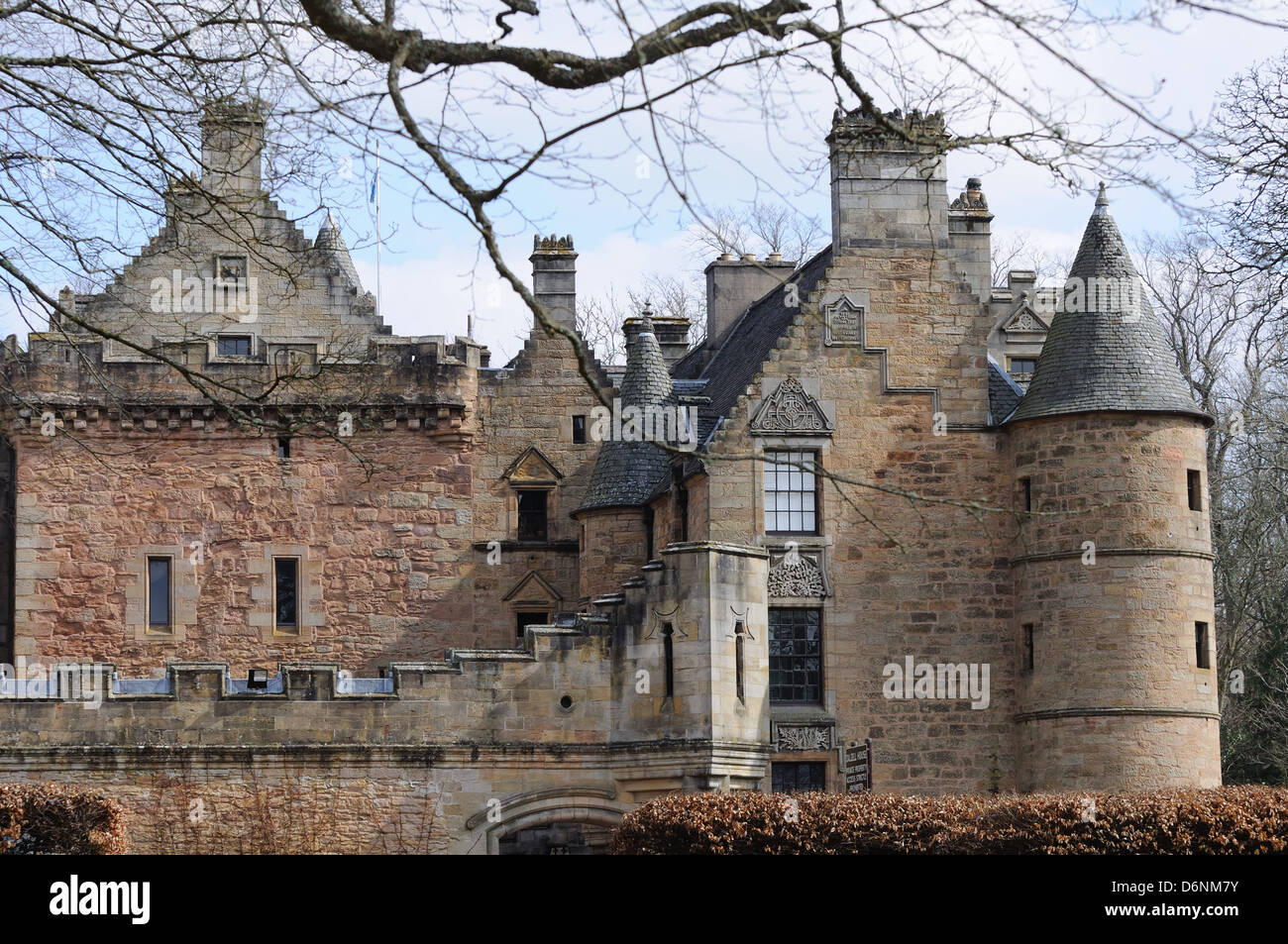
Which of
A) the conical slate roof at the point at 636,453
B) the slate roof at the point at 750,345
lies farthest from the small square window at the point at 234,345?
the slate roof at the point at 750,345

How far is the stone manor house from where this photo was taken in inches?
1105

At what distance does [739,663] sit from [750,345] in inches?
307

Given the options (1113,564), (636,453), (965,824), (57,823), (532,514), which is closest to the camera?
(965,824)

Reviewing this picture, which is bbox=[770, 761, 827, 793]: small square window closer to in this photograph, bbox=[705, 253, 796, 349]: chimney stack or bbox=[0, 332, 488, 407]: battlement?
bbox=[0, 332, 488, 407]: battlement

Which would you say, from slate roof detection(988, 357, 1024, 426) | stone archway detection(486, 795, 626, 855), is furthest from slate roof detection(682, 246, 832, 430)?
stone archway detection(486, 795, 626, 855)

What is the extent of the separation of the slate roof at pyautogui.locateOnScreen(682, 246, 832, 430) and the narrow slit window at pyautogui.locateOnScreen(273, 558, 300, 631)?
714 centimetres

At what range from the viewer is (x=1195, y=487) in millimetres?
29703

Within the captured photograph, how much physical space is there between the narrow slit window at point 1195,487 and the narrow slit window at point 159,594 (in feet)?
51.7

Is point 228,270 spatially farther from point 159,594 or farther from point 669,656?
point 669,656

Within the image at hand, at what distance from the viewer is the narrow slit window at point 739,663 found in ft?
92.3

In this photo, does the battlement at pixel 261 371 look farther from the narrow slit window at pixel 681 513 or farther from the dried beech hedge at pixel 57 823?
the dried beech hedge at pixel 57 823

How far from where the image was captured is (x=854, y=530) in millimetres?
30078

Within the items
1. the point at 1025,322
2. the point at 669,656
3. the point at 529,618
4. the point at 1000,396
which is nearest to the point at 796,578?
the point at 669,656

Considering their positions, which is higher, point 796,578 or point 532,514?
point 532,514
